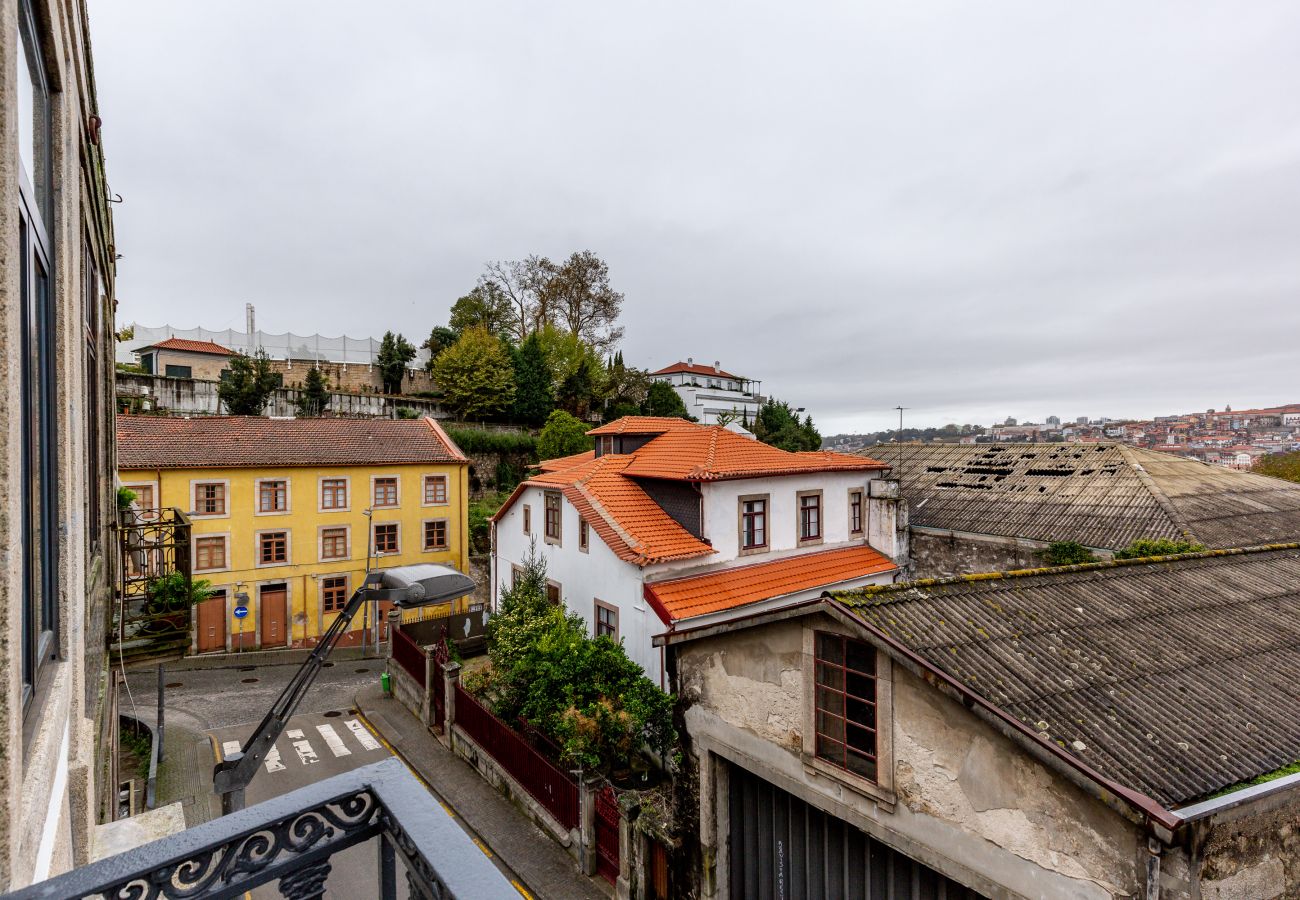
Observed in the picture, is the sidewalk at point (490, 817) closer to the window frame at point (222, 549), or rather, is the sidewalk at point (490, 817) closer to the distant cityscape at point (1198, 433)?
the window frame at point (222, 549)

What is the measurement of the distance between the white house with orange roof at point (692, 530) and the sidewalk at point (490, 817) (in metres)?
4.29

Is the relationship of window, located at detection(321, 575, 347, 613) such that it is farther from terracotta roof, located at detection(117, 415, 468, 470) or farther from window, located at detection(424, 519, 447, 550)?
terracotta roof, located at detection(117, 415, 468, 470)

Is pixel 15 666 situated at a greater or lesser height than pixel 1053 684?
greater

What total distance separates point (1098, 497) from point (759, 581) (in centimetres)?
1327

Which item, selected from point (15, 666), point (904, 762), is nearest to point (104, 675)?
point (15, 666)

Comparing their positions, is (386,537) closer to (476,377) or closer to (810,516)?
(476,377)

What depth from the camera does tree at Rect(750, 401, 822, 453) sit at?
169 ft

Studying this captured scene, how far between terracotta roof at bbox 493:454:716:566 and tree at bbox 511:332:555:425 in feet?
67.5

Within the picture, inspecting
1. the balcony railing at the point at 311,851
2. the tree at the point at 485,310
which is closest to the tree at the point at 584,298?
the tree at the point at 485,310

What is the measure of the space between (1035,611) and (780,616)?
10.2 feet

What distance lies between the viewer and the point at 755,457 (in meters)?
19.8

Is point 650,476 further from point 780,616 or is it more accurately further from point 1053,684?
point 1053,684

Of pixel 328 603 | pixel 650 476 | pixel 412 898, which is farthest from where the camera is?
pixel 328 603

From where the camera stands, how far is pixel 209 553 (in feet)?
75.8
